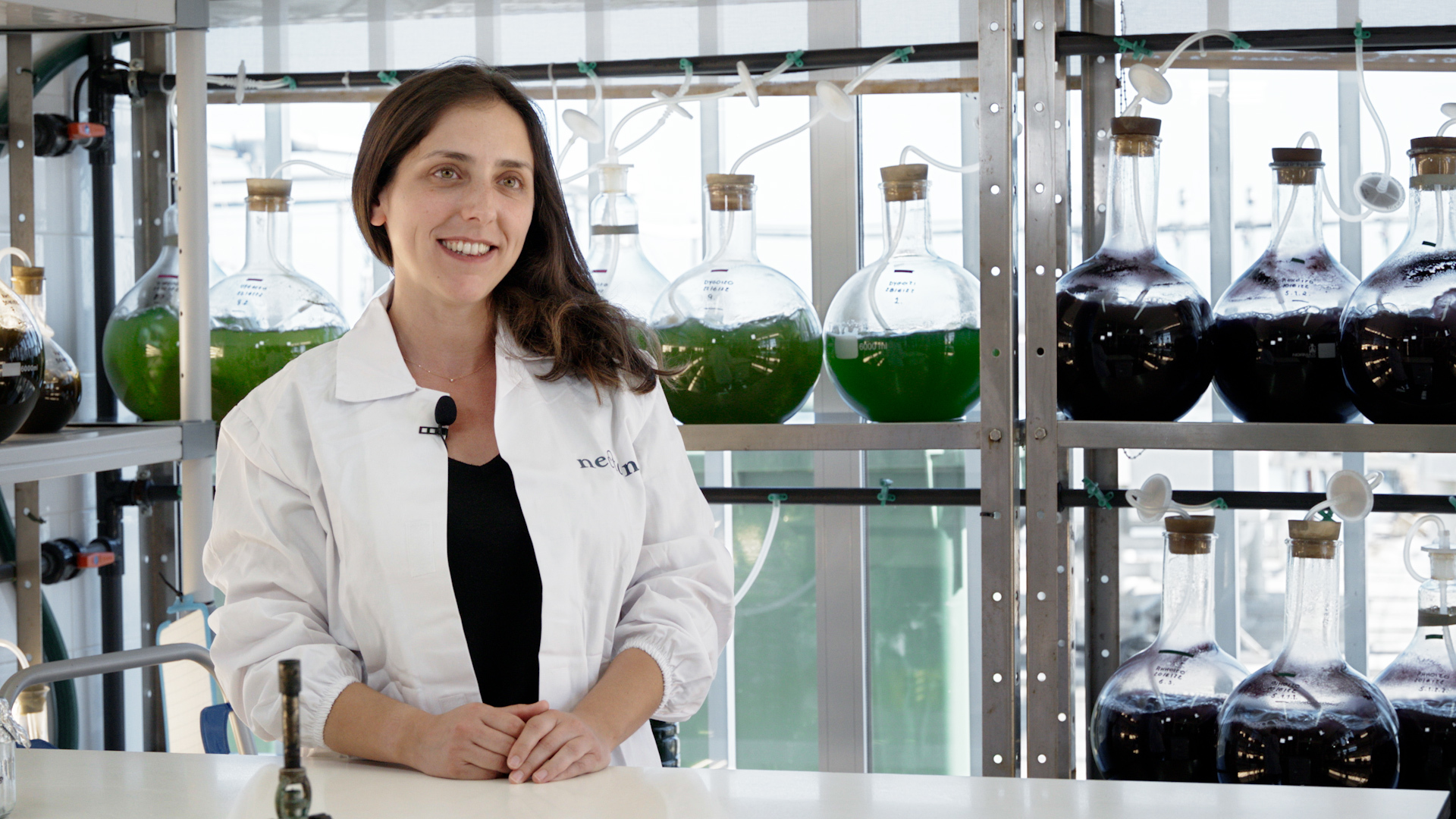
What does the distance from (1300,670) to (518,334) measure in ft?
2.78

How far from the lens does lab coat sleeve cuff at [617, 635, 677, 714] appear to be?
4.00 ft

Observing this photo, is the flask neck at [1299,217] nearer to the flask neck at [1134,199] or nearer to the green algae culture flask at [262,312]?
the flask neck at [1134,199]

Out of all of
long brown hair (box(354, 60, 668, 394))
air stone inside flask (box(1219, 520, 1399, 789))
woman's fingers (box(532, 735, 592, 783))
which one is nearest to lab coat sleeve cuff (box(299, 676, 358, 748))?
woman's fingers (box(532, 735, 592, 783))

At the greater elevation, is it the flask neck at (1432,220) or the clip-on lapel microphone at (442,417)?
the flask neck at (1432,220)

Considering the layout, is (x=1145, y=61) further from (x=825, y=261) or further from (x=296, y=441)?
(x=296, y=441)

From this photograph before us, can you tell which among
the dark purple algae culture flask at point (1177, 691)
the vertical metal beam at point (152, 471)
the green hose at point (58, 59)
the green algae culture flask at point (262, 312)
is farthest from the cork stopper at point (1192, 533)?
the green hose at point (58, 59)

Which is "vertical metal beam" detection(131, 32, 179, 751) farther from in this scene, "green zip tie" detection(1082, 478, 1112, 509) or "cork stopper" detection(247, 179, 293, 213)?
"green zip tie" detection(1082, 478, 1112, 509)

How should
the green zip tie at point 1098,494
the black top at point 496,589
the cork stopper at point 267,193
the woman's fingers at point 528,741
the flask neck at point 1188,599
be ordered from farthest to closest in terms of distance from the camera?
the cork stopper at point 267,193, the green zip tie at point 1098,494, the flask neck at point 1188,599, the black top at point 496,589, the woman's fingers at point 528,741

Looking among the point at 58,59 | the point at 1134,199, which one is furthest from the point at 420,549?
the point at 58,59

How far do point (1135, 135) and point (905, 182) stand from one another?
0.89 feet

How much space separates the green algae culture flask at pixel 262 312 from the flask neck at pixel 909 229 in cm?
76

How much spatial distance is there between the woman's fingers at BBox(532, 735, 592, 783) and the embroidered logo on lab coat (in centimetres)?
30

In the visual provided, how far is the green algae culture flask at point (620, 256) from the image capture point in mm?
1667

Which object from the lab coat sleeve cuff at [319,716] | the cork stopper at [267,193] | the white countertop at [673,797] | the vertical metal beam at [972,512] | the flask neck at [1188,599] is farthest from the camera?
the vertical metal beam at [972,512]
